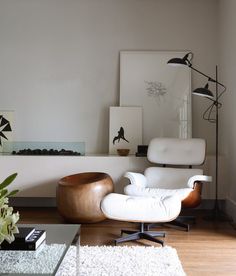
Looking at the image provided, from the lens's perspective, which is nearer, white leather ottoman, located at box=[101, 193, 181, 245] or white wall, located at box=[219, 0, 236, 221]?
white leather ottoman, located at box=[101, 193, 181, 245]

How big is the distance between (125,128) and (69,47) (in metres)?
1.33

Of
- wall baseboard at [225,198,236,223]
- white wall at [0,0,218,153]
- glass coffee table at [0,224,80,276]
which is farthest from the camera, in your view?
white wall at [0,0,218,153]

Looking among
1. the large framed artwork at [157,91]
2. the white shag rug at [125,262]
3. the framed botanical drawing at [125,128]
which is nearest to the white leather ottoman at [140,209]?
the white shag rug at [125,262]

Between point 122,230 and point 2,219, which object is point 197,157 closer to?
point 122,230

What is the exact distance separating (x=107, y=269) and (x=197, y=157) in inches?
72.7

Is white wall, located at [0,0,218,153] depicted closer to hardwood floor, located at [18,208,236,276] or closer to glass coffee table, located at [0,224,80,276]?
hardwood floor, located at [18,208,236,276]

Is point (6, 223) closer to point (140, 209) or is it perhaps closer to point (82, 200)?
point (140, 209)

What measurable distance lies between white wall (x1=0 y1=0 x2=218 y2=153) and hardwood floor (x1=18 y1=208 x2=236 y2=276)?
123 centimetres

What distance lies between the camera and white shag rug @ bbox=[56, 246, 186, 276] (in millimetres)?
2375

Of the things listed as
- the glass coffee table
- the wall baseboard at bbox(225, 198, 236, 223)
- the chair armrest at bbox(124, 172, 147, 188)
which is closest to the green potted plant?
the glass coffee table

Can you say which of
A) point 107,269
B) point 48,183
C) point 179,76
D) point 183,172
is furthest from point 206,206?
point 107,269

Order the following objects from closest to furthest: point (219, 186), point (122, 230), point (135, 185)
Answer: point (122, 230) → point (135, 185) → point (219, 186)

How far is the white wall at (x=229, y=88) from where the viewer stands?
3941 mm

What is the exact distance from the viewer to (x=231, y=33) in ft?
13.2
